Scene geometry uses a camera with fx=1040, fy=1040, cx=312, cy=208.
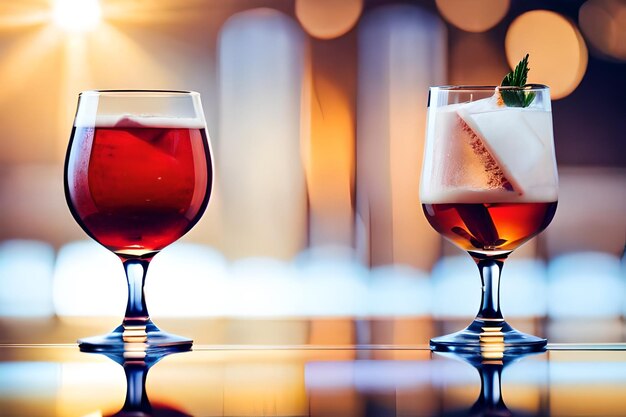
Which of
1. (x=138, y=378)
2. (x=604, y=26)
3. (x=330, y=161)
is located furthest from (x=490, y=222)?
(x=604, y=26)

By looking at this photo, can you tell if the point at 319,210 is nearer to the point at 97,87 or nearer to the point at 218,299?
the point at 218,299

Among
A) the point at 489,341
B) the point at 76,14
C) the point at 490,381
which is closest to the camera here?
the point at 490,381

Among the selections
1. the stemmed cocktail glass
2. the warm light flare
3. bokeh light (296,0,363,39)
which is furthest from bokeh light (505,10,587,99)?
the stemmed cocktail glass

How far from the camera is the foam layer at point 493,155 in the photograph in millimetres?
762

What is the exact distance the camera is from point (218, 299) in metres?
1.58

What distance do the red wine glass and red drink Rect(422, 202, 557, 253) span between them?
0.62ft

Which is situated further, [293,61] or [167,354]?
[293,61]

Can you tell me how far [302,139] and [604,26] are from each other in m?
0.49

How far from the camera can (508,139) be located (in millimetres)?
760

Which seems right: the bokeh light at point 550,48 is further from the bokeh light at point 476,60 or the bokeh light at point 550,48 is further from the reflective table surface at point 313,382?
the reflective table surface at point 313,382

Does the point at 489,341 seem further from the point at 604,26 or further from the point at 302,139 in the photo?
the point at 604,26

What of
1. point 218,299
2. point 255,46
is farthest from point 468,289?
point 255,46

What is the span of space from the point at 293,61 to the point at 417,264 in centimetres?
36

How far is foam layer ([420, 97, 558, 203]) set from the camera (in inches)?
30.0
